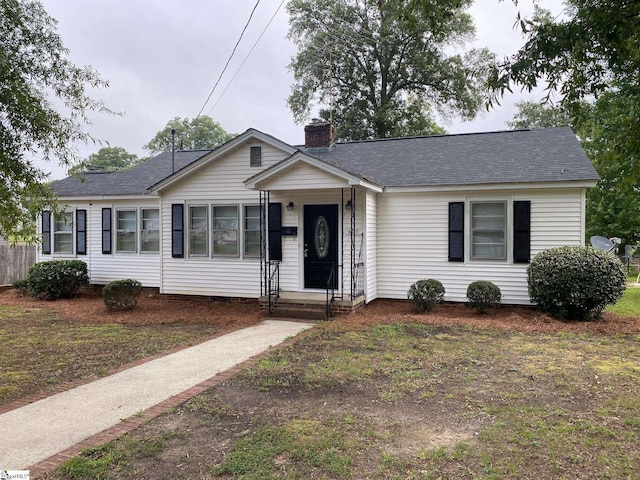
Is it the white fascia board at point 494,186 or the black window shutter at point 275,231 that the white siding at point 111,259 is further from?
the white fascia board at point 494,186

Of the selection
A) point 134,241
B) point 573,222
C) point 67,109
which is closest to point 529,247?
point 573,222

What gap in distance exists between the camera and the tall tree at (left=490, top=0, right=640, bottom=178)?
3078 mm

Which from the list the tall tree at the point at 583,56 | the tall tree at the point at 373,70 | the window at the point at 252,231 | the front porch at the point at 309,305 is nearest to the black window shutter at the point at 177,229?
the window at the point at 252,231

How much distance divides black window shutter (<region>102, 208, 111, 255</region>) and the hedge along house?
3.52ft

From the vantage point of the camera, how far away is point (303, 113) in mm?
30719

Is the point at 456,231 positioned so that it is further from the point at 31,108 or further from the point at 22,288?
the point at 22,288

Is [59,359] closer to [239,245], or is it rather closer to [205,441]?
[205,441]

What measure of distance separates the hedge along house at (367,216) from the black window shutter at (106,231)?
42.2 inches

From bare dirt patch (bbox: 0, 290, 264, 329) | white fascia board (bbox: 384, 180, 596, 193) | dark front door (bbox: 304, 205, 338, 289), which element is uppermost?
white fascia board (bbox: 384, 180, 596, 193)

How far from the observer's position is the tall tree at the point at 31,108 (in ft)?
15.0

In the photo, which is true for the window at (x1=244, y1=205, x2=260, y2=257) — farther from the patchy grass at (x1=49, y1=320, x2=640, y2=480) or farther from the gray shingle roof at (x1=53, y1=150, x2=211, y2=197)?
the patchy grass at (x1=49, y1=320, x2=640, y2=480)

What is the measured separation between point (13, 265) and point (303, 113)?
800 inches

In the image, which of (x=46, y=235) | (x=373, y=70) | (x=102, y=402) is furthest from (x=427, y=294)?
(x=373, y=70)

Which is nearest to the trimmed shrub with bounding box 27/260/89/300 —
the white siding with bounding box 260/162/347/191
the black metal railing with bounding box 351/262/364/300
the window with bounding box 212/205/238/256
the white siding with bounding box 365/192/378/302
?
the window with bounding box 212/205/238/256
